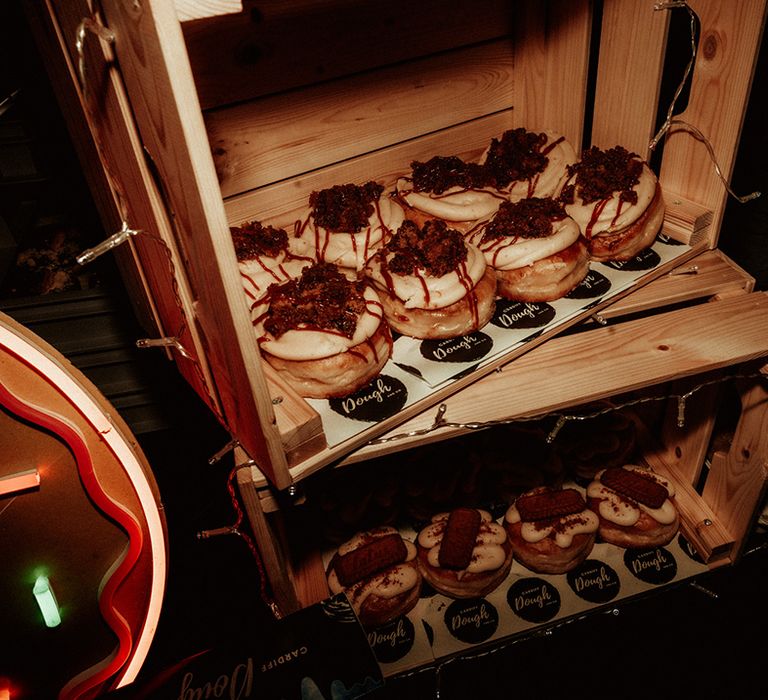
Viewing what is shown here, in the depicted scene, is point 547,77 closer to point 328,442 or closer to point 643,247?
point 643,247

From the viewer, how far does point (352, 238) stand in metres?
2.37

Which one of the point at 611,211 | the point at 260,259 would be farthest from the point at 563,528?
the point at 260,259

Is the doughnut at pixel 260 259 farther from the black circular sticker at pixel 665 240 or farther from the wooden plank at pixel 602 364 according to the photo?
the black circular sticker at pixel 665 240

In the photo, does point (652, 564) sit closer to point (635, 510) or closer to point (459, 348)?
point (635, 510)

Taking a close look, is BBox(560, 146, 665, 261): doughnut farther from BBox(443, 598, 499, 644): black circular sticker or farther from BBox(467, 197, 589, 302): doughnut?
BBox(443, 598, 499, 644): black circular sticker

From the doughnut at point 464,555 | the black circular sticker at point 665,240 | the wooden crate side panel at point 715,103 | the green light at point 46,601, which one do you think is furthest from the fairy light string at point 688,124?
the green light at point 46,601

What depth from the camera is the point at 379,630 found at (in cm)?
247

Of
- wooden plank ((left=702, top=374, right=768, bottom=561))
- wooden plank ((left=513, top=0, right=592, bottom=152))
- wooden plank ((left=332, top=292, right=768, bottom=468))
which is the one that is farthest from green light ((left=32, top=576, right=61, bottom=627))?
wooden plank ((left=513, top=0, right=592, bottom=152))

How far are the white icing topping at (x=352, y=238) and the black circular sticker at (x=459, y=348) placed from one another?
47 cm

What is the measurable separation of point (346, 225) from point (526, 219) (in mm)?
657

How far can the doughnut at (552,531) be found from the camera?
2.57 metres

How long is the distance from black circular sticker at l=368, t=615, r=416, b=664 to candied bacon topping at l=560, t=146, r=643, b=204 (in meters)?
1.78

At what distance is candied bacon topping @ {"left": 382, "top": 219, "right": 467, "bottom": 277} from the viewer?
2.12 metres

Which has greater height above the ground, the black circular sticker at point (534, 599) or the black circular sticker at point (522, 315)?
the black circular sticker at point (522, 315)
